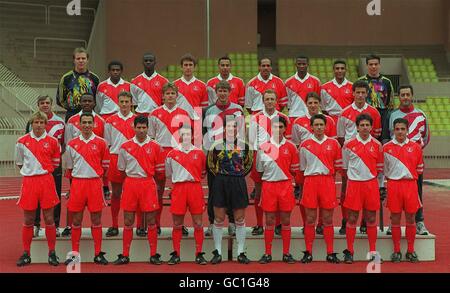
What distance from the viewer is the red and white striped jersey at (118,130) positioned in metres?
8.21

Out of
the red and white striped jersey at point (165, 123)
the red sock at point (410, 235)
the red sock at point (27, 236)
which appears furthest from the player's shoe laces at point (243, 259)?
the red sock at point (27, 236)

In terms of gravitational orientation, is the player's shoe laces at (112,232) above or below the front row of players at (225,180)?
below

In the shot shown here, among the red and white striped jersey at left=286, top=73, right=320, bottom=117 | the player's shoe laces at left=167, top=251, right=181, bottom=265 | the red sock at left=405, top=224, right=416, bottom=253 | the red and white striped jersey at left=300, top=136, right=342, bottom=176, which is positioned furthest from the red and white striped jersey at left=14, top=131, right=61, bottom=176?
the red sock at left=405, top=224, right=416, bottom=253

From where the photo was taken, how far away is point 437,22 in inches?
942

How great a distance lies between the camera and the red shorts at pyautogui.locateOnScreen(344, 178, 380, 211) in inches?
296

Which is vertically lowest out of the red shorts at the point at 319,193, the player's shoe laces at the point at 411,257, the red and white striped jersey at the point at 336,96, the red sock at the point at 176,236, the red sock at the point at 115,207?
the player's shoe laces at the point at 411,257

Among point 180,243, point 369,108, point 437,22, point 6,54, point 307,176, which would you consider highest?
point 437,22

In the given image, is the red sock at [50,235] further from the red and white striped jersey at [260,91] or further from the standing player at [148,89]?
the red and white striped jersey at [260,91]

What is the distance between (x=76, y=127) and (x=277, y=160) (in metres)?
2.35

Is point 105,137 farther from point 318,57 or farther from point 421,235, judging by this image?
point 318,57

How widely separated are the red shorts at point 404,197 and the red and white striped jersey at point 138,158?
247 cm

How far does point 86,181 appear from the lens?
295 inches

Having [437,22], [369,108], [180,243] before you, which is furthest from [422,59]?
[180,243]

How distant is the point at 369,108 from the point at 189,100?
2.12m
